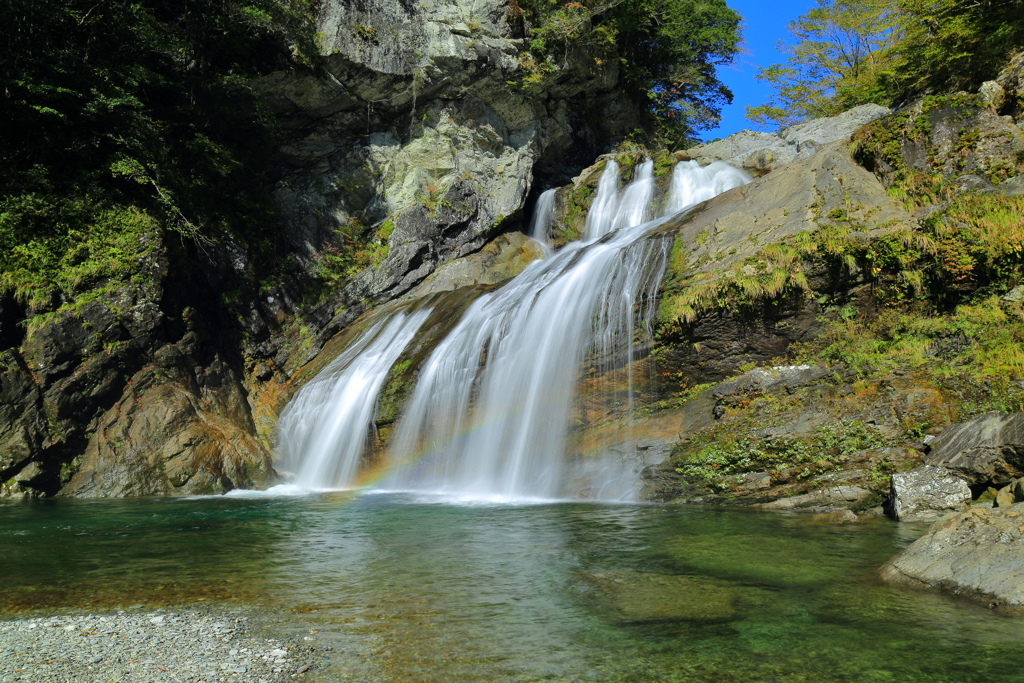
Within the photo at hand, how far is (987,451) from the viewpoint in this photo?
7.79 meters

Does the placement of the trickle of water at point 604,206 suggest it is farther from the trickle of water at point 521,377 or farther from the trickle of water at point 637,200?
the trickle of water at point 521,377

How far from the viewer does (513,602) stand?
215 inches

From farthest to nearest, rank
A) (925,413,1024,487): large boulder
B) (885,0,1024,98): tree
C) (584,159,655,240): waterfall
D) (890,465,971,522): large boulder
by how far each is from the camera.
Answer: (584,159,655,240): waterfall, (885,0,1024,98): tree, (890,465,971,522): large boulder, (925,413,1024,487): large boulder

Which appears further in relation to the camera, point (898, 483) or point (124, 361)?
point (124, 361)

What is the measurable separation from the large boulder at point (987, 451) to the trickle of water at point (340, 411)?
414 inches

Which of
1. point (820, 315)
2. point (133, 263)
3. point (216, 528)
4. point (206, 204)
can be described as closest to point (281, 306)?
point (206, 204)

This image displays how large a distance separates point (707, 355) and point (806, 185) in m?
4.93

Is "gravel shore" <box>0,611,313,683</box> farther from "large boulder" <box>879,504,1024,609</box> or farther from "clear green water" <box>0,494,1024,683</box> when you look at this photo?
"large boulder" <box>879,504,1024,609</box>

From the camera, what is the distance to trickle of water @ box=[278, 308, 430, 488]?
14.5 m

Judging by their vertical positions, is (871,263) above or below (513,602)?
above

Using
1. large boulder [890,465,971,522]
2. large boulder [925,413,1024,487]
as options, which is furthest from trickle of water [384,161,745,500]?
large boulder [925,413,1024,487]

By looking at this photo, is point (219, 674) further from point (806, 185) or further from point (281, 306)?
point (281, 306)

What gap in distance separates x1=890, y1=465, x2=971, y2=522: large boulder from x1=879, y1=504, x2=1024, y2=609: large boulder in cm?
238

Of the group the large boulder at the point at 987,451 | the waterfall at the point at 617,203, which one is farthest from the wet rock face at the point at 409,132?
the large boulder at the point at 987,451
